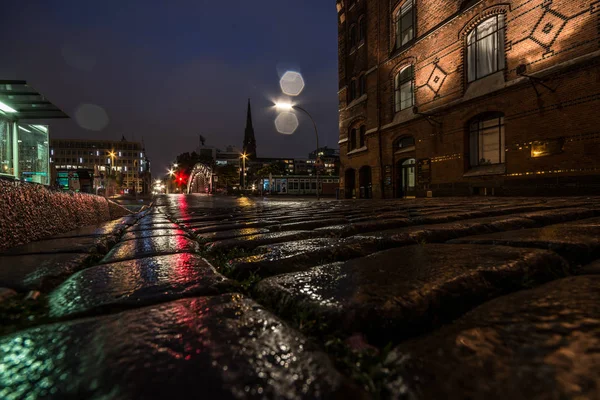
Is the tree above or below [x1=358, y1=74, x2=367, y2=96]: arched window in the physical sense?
above

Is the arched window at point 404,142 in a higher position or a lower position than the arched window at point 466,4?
lower

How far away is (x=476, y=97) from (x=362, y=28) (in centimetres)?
1084

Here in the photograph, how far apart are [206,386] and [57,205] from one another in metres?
3.45

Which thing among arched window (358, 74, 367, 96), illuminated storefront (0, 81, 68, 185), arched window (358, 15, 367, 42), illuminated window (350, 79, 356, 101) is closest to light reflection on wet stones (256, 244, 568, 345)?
illuminated storefront (0, 81, 68, 185)

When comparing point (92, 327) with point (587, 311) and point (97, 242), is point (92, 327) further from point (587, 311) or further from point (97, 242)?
point (97, 242)

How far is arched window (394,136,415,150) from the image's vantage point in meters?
15.2

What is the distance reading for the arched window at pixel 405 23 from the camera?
14844 millimetres

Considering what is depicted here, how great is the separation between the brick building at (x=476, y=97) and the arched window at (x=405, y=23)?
0.05 meters

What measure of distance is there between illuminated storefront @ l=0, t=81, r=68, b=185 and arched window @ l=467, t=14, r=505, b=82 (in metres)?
15.1

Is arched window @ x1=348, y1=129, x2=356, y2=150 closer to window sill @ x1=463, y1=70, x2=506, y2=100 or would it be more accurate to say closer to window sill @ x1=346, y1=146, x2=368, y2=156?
window sill @ x1=346, y1=146, x2=368, y2=156

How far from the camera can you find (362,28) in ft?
62.1

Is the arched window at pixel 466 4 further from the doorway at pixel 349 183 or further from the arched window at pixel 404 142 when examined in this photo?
A: the doorway at pixel 349 183

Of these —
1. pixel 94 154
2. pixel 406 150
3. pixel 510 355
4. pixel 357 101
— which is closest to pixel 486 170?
pixel 406 150

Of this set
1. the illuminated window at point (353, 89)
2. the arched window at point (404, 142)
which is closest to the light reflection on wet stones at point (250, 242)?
the arched window at point (404, 142)
